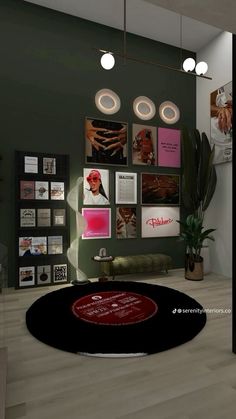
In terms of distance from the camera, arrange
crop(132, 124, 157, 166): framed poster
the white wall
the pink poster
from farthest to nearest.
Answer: the pink poster → crop(132, 124, 157, 166): framed poster → the white wall

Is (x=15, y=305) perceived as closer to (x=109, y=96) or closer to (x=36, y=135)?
(x=36, y=135)

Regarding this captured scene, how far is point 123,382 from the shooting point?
205 cm

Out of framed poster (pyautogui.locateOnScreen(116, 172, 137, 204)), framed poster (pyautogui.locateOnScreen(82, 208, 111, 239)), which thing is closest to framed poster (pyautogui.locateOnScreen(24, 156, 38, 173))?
framed poster (pyautogui.locateOnScreen(82, 208, 111, 239))

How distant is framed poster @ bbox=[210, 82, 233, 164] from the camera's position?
5109 millimetres

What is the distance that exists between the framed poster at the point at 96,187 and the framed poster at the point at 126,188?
0.22 m

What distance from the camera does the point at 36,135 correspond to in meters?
4.71

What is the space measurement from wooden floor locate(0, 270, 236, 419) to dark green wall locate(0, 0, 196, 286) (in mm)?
2501

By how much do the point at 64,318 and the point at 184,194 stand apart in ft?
10.9

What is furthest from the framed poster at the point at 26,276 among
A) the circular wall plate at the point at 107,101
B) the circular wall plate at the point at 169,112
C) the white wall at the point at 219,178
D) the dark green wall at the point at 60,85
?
the circular wall plate at the point at 169,112

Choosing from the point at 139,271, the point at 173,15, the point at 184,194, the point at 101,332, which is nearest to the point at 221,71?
the point at 173,15

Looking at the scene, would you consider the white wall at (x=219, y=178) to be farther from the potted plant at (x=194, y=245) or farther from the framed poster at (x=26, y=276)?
the framed poster at (x=26, y=276)

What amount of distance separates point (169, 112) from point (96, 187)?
220 cm

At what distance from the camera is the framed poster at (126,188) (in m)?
5.27

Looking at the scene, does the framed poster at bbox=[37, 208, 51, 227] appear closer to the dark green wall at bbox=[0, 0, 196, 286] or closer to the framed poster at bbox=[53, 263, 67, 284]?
the dark green wall at bbox=[0, 0, 196, 286]
